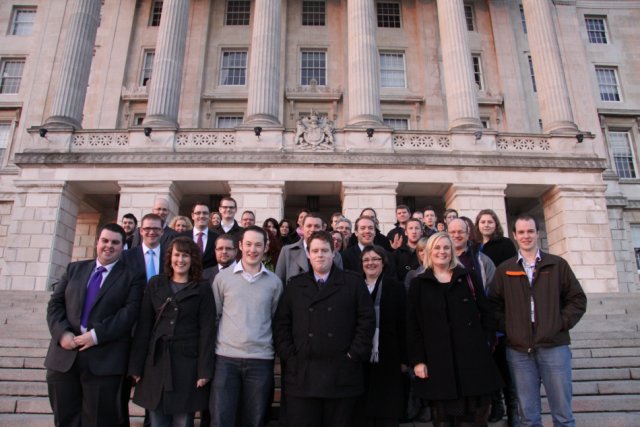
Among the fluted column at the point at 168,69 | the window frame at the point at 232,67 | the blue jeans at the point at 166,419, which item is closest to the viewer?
the blue jeans at the point at 166,419

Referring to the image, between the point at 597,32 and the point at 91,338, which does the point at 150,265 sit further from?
the point at 597,32

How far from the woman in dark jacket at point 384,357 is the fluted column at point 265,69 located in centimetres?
1536

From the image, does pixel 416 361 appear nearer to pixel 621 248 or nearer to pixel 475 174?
pixel 475 174

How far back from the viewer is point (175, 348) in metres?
4.92

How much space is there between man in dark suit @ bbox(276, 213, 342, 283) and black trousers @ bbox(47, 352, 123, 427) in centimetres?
265

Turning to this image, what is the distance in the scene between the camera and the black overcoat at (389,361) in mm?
5082

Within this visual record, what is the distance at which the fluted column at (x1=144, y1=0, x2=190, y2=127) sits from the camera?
20359 millimetres

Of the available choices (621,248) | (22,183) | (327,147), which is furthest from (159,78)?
(621,248)

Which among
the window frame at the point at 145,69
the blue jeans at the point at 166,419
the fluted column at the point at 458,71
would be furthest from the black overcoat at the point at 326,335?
the window frame at the point at 145,69

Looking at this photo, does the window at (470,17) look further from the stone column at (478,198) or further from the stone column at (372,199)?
the stone column at (372,199)

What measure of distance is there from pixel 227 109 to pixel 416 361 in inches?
943

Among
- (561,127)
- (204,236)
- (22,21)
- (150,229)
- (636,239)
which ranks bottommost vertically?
(150,229)

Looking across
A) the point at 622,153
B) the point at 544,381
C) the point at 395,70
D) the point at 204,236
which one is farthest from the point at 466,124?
the point at 544,381

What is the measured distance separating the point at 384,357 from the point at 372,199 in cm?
1351
